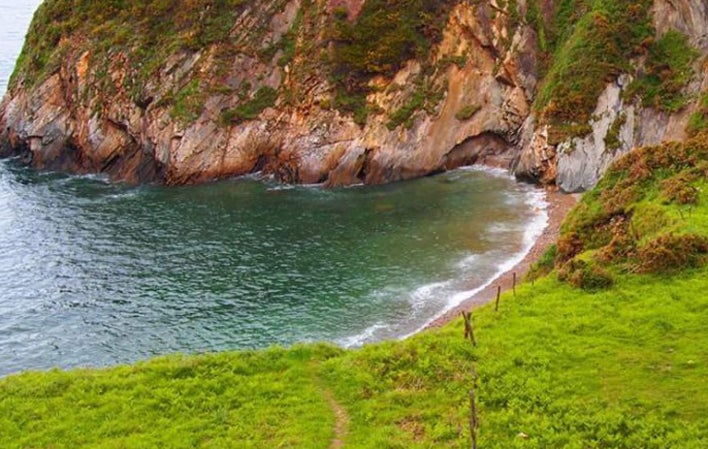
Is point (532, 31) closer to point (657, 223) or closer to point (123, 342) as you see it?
point (657, 223)

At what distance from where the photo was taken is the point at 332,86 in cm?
8112

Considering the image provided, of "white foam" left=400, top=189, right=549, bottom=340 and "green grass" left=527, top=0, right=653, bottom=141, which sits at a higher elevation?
"green grass" left=527, top=0, right=653, bottom=141

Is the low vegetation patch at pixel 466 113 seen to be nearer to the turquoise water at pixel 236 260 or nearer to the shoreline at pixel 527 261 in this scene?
the turquoise water at pixel 236 260

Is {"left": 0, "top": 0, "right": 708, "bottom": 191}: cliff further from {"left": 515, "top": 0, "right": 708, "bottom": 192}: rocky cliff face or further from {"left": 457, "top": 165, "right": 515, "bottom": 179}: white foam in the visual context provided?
{"left": 457, "top": 165, "right": 515, "bottom": 179}: white foam

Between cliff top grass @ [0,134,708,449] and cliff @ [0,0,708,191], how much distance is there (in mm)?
38251

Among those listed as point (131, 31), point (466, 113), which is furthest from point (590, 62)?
point (131, 31)

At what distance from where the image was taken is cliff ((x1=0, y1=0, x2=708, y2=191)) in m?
73.1

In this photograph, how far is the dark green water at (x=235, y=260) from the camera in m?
46.5

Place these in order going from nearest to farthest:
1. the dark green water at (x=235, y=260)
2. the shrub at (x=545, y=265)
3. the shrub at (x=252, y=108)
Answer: the shrub at (x=545, y=265), the dark green water at (x=235, y=260), the shrub at (x=252, y=108)

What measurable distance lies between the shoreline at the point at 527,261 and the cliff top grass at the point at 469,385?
417 inches

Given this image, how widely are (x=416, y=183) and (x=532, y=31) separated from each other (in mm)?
22301

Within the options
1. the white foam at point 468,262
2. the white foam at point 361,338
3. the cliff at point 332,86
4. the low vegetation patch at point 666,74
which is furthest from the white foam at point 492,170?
the white foam at point 361,338

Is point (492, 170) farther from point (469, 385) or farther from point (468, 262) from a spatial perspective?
point (469, 385)

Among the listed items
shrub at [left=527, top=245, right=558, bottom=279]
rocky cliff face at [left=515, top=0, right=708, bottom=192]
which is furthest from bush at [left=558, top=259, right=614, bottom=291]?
rocky cliff face at [left=515, top=0, right=708, bottom=192]
